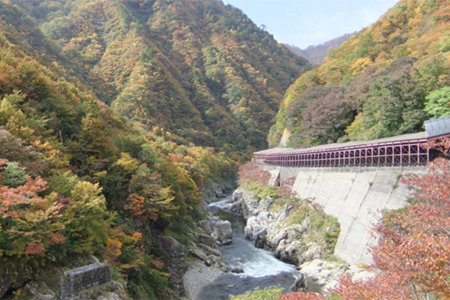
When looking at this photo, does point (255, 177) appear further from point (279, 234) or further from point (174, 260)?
point (174, 260)

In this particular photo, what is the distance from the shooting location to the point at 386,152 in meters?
27.0

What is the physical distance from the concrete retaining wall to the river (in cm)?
523

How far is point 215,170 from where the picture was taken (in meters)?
76.4

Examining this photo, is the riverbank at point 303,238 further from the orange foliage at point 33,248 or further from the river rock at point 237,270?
the orange foliage at point 33,248

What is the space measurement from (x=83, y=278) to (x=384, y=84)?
34.1m

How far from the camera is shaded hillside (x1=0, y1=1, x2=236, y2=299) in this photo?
1223 cm

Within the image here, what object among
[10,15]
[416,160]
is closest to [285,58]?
[10,15]

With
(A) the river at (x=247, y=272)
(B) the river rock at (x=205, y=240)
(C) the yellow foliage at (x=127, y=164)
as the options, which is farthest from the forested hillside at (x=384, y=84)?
(C) the yellow foliage at (x=127, y=164)

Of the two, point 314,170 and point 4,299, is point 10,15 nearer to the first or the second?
point 314,170

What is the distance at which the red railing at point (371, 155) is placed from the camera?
24.0 meters

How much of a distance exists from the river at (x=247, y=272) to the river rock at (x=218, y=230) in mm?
880

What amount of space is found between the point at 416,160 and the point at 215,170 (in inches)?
2157

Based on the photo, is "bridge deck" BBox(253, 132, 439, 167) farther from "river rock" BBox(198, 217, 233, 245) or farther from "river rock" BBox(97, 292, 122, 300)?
"river rock" BBox(97, 292, 122, 300)

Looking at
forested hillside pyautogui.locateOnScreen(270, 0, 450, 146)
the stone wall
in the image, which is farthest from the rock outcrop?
the stone wall
